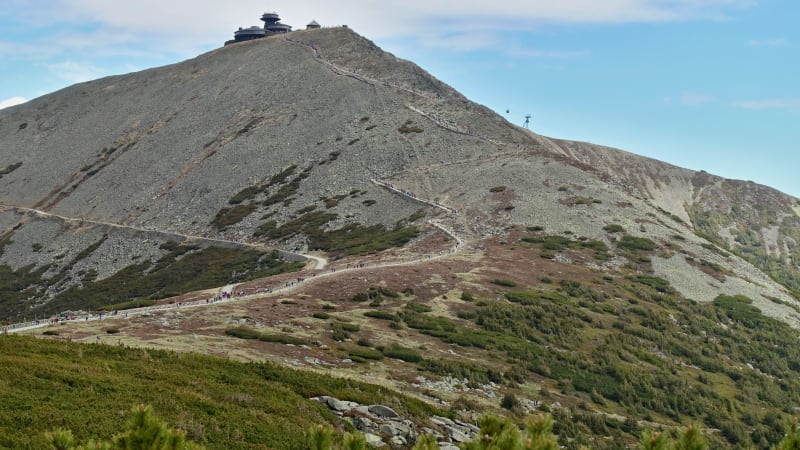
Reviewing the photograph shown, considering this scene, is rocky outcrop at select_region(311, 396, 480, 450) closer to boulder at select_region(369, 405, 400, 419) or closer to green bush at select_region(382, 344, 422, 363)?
boulder at select_region(369, 405, 400, 419)

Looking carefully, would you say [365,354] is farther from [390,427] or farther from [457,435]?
[390,427]

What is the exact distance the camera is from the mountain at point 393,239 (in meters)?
41.2

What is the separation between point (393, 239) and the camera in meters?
83.2

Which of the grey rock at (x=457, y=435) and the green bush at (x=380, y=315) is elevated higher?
the green bush at (x=380, y=315)

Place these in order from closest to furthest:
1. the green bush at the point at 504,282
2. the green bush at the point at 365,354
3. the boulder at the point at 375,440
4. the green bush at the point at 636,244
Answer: the boulder at the point at 375,440, the green bush at the point at 365,354, the green bush at the point at 504,282, the green bush at the point at 636,244

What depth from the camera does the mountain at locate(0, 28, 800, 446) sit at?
41.2 m

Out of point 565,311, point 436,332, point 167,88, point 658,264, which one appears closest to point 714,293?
point 658,264

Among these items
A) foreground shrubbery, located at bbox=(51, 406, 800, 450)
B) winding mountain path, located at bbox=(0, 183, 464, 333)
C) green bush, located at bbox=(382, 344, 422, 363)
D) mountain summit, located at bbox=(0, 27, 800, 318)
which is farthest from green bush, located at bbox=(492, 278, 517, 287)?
foreground shrubbery, located at bbox=(51, 406, 800, 450)

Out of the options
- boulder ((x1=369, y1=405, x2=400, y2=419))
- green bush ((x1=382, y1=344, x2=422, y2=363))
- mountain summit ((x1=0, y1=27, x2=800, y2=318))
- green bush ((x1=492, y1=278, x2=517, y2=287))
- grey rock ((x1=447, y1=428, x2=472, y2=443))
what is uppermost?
mountain summit ((x1=0, y1=27, x2=800, y2=318))

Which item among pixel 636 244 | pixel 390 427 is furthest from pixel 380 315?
pixel 636 244

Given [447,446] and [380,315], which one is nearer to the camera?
[447,446]

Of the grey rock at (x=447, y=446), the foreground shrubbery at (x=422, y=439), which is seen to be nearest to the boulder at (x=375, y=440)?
the grey rock at (x=447, y=446)

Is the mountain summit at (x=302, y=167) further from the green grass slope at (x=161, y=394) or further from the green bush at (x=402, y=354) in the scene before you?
the green grass slope at (x=161, y=394)

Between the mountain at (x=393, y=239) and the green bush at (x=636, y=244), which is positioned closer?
the mountain at (x=393, y=239)
